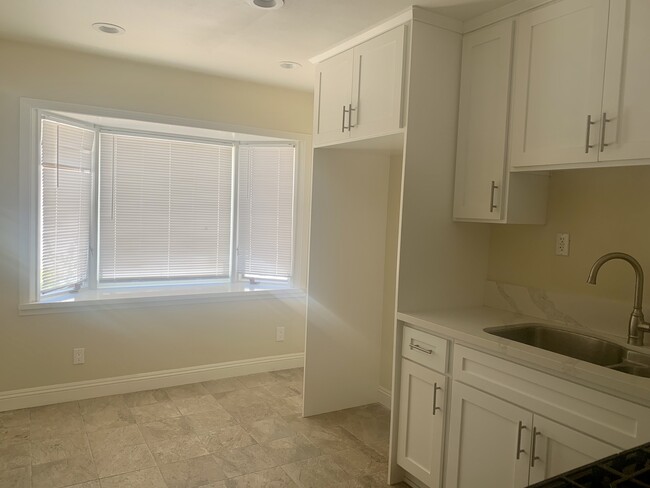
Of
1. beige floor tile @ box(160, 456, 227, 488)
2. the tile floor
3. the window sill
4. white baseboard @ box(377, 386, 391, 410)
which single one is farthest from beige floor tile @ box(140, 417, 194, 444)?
white baseboard @ box(377, 386, 391, 410)

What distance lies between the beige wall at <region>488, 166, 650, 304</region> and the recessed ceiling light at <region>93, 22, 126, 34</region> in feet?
8.53

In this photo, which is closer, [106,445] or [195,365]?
[106,445]

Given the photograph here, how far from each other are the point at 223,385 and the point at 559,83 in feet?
10.7

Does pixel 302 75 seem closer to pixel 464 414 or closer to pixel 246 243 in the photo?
pixel 246 243

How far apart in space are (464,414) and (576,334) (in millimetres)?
661

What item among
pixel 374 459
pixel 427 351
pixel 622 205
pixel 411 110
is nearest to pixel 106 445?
pixel 374 459

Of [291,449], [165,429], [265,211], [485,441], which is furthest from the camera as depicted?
[265,211]

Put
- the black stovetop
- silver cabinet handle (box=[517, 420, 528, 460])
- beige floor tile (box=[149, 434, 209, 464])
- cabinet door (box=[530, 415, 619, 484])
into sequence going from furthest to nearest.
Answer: beige floor tile (box=[149, 434, 209, 464])
silver cabinet handle (box=[517, 420, 528, 460])
cabinet door (box=[530, 415, 619, 484])
the black stovetop

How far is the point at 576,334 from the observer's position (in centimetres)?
228

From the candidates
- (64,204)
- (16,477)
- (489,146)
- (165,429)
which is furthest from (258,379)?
(489,146)

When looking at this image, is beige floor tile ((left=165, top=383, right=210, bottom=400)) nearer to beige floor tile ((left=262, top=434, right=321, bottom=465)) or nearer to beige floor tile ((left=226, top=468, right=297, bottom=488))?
beige floor tile ((left=262, top=434, right=321, bottom=465))

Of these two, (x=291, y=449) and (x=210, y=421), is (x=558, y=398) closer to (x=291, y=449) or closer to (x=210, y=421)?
(x=291, y=449)

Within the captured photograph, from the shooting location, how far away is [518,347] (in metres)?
1.95

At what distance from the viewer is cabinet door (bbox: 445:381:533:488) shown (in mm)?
1958
